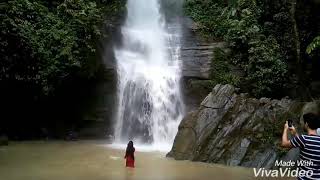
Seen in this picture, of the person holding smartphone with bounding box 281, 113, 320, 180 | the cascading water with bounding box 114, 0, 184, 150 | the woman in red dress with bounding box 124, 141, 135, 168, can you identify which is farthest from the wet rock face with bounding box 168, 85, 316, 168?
the person holding smartphone with bounding box 281, 113, 320, 180

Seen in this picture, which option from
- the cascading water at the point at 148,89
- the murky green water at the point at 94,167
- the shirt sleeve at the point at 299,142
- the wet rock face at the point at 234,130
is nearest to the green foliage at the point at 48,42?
the cascading water at the point at 148,89

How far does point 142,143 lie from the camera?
670 inches

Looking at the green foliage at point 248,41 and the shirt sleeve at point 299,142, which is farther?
the green foliage at point 248,41

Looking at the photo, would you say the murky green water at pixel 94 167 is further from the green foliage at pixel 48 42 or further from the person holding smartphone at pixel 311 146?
the person holding smartphone at pixel 311 146

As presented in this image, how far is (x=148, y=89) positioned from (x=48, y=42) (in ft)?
15.8

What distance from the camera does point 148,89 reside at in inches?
732

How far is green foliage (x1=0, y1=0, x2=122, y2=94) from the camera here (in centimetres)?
1512

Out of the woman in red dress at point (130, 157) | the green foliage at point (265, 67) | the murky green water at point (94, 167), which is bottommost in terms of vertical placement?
the murky green water at point (94, 167)

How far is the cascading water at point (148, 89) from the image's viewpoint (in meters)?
17.5

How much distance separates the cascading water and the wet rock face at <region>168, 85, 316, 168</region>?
2709 millimetres

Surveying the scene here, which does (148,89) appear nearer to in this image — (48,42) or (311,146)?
(48,42)

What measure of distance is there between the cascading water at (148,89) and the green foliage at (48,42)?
6.36 ft

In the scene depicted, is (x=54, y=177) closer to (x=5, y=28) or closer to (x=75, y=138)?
(x=5, y=28)

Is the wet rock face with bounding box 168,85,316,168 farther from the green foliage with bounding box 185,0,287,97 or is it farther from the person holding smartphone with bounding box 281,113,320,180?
the person holding smartphone with bounding box 281,113,320,180
